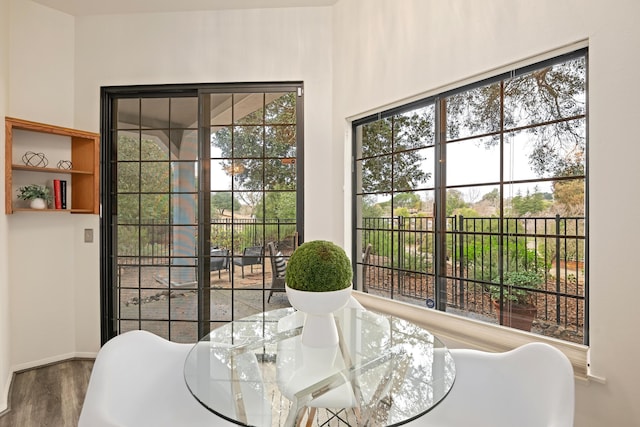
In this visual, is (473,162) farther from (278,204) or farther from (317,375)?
(278,204)

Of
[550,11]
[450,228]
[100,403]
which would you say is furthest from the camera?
[450,228]

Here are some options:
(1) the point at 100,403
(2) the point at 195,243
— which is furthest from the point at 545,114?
(2) the point at 195,243

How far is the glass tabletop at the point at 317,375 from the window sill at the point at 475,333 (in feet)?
1.28

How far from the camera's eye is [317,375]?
122 cm

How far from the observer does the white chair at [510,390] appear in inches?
47.6

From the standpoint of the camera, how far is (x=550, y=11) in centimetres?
162

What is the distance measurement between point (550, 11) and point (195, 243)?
2.87 metres

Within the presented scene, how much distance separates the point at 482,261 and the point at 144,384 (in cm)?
177

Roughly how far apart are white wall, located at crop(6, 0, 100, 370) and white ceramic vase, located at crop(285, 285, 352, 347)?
8.45 ft

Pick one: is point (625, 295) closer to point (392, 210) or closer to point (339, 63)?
point (392, 210)

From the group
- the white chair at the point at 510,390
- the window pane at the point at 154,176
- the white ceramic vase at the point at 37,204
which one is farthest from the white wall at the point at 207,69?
the white chair at the point at 510,390

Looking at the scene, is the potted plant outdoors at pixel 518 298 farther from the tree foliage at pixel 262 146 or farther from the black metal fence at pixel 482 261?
the tree foliage at pixel 262 146

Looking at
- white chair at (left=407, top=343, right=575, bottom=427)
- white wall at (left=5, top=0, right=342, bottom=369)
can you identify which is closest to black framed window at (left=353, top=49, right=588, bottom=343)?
white chair at (left=407, top=343, right=575, bottom=427)

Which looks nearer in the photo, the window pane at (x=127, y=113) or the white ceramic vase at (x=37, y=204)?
the white ceramic vase at (x=37, y=204)
